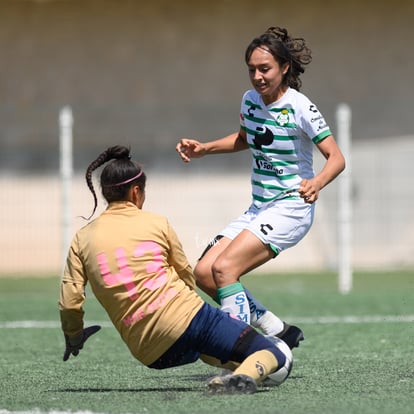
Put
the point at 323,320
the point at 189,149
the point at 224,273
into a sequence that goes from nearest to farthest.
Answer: the point at 224,273, the point at 189,149, the point at 323,320

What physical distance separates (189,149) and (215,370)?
1383 mm

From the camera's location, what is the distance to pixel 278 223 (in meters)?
6.80

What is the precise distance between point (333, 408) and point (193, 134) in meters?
13.0

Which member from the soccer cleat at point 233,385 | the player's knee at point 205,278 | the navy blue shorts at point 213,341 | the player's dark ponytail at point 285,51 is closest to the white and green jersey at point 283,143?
the player's dark ponytail at point 285,51

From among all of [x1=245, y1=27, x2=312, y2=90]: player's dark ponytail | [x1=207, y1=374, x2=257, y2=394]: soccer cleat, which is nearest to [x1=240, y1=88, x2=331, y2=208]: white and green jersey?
[x1=245, y1=27, x2=312, y2=90]: player's dark ponytail

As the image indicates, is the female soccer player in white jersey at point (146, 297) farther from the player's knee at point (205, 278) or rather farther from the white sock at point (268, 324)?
the white sock at point (268, 324)

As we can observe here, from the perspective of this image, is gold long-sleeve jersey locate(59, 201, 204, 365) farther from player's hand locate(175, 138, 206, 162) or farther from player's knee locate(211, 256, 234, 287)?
player's hand locate(175, 138, 206, 162)

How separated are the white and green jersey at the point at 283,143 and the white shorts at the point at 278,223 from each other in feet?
0.21

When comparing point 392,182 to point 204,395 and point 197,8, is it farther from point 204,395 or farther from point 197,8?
point 204,395

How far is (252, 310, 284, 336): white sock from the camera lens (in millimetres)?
7020

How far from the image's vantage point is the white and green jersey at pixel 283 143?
22.4 ft

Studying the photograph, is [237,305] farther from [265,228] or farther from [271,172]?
[271,172]

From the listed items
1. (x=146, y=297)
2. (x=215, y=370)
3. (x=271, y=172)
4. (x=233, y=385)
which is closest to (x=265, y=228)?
(x=271, y=172)

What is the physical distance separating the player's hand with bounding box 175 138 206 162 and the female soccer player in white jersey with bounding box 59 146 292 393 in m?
1.12
